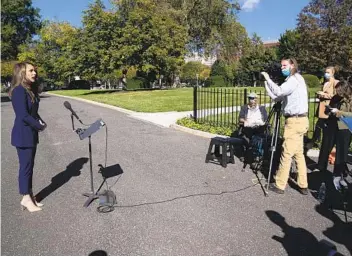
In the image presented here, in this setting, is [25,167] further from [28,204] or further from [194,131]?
[194,131]

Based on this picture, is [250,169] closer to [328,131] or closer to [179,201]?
[328,131]

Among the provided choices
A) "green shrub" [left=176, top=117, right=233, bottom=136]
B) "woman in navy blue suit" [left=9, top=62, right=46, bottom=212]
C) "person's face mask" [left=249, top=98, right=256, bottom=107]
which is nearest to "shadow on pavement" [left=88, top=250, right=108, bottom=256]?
"woman in navy blue suit" [left=9, top=62, right=46, bottom=212]

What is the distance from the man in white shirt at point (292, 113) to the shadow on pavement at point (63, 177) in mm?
3393

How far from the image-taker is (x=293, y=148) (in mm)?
5086

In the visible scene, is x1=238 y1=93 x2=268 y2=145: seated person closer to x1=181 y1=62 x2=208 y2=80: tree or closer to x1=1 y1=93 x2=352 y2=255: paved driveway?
x1=1 y1=93 x2=352 y2=255: paved driveway

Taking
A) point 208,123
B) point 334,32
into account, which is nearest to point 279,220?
point 208,123

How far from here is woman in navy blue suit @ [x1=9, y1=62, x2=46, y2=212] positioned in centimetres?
436

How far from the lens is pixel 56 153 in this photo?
26.6 feet

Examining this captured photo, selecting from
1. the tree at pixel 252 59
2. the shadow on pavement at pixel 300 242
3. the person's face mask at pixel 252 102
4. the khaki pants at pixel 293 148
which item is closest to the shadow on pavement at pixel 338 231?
the shadow on pavement at pixel 300 242

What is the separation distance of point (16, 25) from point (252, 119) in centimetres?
3615

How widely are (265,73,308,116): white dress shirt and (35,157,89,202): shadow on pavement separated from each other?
140 inches

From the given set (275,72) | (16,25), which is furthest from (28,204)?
(16,25)

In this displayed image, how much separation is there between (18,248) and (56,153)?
15.0 feet

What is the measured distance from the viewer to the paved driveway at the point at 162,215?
146 inches
